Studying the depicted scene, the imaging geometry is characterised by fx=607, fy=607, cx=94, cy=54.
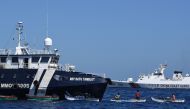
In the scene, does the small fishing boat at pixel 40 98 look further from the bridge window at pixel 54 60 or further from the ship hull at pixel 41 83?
the bridge window at pixel 54 60

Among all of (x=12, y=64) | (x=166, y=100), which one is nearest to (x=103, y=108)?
(x=12, y=64)

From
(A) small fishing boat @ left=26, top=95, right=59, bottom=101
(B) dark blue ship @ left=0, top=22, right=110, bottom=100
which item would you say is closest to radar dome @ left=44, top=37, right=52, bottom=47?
(B) dark blue ship @ left=0, top=22, right=110, bottom=100

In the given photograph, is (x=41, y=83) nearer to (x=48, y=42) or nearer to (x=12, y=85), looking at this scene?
(x=12, y=85)

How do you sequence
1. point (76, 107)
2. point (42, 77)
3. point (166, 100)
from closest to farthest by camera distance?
point (76, 107) → point (42, 77) → point (166, 100)

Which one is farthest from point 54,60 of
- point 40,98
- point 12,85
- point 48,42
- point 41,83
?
point 12,85

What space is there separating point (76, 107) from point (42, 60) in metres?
9.34

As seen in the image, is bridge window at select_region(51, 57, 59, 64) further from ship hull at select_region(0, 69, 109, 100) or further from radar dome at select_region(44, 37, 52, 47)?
radar dome at select_region(44, 37, 52, 47)

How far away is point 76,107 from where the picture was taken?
65750 millimetres

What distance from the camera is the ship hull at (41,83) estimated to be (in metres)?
71.2

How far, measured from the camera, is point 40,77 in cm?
7112

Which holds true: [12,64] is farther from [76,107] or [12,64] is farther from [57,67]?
[76,107]

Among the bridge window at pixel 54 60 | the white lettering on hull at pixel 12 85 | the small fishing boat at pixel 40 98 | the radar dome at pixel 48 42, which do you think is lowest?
the small fishing boat at pixel 40 98

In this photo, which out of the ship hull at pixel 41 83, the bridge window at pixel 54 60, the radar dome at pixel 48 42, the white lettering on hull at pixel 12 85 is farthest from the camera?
the radar dome at pixel 48 42


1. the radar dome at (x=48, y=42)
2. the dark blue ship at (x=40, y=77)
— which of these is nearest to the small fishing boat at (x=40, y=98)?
the dark blue ship at (x=40, y=77)
